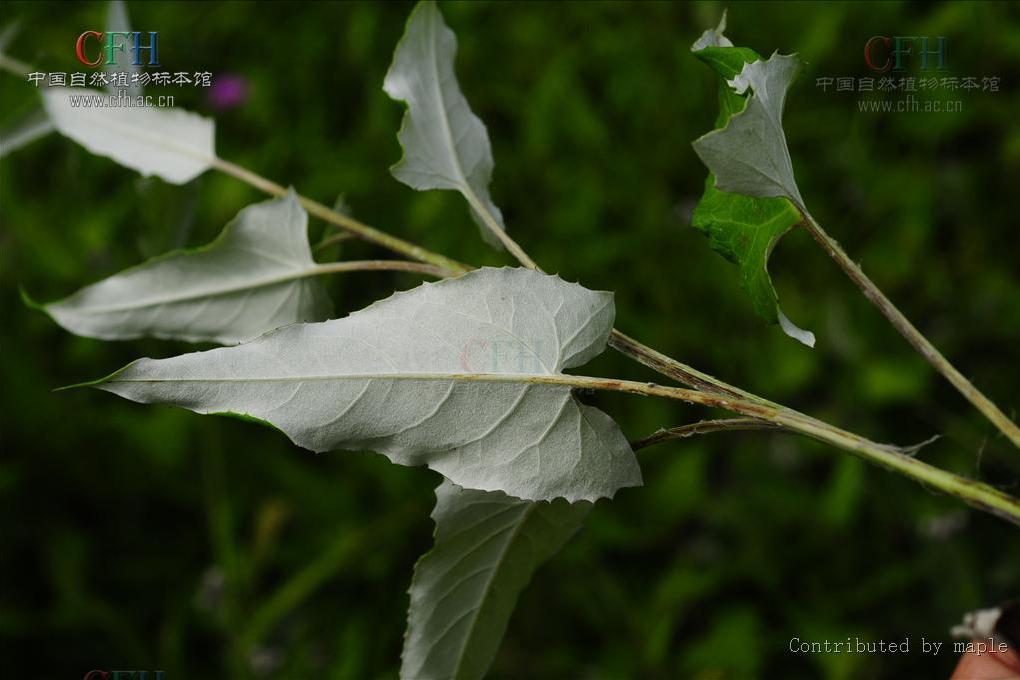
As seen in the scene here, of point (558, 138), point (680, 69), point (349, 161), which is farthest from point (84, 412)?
point (680, 69)

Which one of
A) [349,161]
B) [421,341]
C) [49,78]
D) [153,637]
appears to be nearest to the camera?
[421,341]

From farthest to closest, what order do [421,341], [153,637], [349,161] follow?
1. [349,161]
2. [153,637]
3. [421,341]

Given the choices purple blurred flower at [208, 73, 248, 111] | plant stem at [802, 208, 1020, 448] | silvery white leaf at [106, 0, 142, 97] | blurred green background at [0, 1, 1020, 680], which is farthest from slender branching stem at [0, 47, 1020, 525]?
purple blurred flower at [208, 73, 248, 111]

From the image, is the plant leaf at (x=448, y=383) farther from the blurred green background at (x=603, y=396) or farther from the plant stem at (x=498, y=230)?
the blurred green background at (x=603, y=396)

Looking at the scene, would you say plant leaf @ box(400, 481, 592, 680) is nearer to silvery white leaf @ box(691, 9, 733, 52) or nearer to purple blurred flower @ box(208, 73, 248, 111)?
silvery white leaf @ box(691, 9, 733, 52)

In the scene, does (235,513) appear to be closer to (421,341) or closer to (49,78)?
(49,78)

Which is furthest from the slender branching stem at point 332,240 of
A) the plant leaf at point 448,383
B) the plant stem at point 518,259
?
the plant leaf at point 448,383
